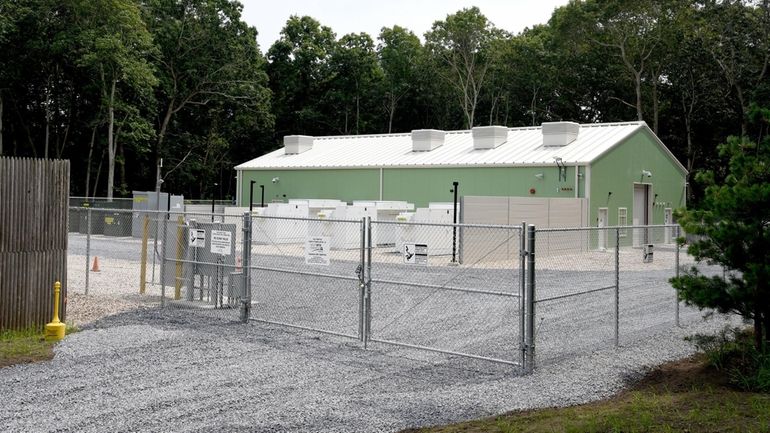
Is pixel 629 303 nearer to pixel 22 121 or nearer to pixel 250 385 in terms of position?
pixel 250 385

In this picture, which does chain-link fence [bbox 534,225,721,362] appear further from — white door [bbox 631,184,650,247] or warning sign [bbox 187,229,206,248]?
white door [bbox 631,184,650,247]

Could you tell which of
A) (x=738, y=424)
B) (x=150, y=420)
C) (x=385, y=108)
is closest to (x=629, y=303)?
(x=738, y=424)

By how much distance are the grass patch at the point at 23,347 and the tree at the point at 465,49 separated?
50.4 meters

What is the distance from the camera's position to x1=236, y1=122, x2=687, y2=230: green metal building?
31266mm

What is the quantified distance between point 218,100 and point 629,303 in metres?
42.8

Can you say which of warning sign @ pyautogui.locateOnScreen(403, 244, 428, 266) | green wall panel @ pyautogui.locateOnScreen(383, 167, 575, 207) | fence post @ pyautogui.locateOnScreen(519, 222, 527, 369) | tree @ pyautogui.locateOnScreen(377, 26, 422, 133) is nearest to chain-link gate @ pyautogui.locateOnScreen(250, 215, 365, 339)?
warning sign @ pyautogui.locateOnScreen(403, 244, 428, 266)

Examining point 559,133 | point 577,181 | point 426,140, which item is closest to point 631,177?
point 559,133

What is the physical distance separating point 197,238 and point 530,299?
6.95 m

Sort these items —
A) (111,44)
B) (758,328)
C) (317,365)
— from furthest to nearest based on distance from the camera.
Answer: (111,44) → (317,365) → (758,328)

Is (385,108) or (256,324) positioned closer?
(256,324)

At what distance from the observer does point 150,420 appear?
22.5 feet

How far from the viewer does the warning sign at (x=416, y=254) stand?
401 inches

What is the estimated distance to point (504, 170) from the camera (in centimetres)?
3238

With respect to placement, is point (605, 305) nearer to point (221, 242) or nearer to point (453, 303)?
point (453, 303)
